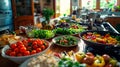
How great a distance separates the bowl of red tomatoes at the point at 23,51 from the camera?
3.88 ft

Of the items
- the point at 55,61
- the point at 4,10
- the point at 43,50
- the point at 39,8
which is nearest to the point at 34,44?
the point at 43,50

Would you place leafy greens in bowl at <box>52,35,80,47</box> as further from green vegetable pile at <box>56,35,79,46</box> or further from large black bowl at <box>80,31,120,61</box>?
large black bowl at <box>80,31,120,61</box>

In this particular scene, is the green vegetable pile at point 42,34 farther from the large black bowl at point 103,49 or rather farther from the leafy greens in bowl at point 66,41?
the large black bowl at point 103,49

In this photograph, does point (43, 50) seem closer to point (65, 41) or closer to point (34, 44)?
point (34, 44)

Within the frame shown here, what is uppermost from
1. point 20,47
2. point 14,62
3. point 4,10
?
point 4,10

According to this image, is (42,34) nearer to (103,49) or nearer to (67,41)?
→ (67,41)

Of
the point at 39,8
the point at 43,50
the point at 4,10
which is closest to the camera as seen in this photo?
the point at 43,50

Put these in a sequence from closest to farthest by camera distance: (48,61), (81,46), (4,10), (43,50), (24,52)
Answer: (48,61) < (24,52) < (43,50) < (81,46) < (4,10)

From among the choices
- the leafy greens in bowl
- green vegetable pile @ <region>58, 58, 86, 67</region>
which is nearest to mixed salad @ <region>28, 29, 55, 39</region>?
the leafy greens in bowl

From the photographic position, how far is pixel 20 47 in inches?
49.9

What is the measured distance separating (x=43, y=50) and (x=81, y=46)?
1.52 feet

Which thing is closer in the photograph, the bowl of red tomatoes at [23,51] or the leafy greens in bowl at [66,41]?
the bowl of red tomatoes at [23,51]

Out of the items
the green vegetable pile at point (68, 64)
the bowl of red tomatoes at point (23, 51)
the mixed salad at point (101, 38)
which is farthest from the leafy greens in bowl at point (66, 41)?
the green vegetable pile at point (68, 64)

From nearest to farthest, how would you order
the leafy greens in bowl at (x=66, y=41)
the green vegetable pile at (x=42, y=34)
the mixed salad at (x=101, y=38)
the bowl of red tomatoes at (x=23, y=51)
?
the bowl of red tomatoes at (x=23, y=51)
the mixed salad at (x=101, y=38)
the leafy greens in bowl at (x=66, y=41)
the green vegetable pile at (x=42, y=34)
